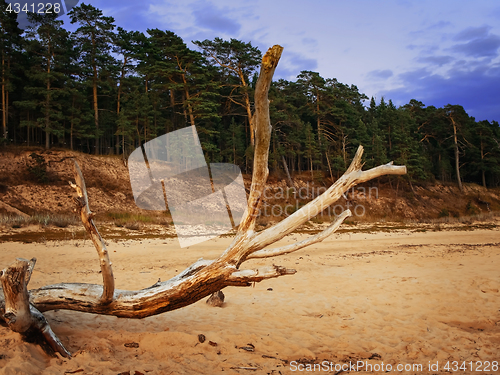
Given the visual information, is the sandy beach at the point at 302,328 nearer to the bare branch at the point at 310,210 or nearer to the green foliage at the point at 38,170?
the bare branch at the point at 310,210

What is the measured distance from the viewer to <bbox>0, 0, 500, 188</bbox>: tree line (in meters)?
29.8

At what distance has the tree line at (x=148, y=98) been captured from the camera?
2975 centimetres

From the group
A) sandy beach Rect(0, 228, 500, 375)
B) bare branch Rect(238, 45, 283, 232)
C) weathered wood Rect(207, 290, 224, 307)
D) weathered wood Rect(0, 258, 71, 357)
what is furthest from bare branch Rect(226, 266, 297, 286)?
weathered wood Rect(207, 290, 224, 307)

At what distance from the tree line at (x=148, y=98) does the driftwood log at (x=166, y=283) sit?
26899 mm

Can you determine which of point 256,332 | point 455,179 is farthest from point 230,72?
point 455,179

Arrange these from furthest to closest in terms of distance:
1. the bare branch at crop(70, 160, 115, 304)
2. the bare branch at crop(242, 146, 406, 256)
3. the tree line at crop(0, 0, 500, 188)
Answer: the tree line at crop(0, 0, 500, 188)
the bare branch at crop(242, 146, 406, 256)
the bare branch at crop(70, 160, 115, 304)

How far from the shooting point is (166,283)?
13.7 ft

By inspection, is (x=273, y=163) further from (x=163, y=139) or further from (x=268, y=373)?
(x=268, y=373)

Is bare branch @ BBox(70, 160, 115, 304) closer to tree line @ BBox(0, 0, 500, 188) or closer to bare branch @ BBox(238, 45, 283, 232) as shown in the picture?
bare branch @ BBox(238, 45, 283, 232)

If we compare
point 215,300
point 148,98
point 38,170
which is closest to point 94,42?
point 148,98

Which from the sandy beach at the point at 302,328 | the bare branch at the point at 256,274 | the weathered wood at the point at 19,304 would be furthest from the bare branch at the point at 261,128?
the weathered wood at the point at 19,304

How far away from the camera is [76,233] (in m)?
16.2

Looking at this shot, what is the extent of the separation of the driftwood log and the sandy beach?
358mm

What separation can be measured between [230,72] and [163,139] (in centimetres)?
988
